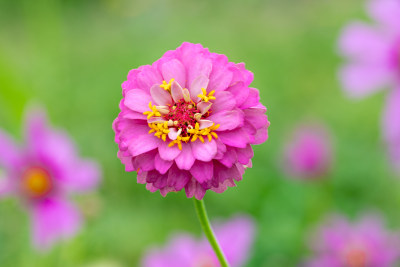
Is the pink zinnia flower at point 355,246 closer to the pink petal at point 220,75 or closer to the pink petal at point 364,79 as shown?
the pink petal at point 364,79

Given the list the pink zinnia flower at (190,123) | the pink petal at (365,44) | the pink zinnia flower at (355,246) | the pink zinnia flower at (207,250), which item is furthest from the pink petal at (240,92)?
the pink petal at (365,44)

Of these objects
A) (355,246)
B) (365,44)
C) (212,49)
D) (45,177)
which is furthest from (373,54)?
(212,49)

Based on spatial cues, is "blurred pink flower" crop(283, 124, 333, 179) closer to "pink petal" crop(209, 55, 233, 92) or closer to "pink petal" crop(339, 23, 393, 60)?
"pink petal" crop(339, 23, 393, 60)

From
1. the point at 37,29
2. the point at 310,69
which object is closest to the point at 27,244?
the point at 37,29

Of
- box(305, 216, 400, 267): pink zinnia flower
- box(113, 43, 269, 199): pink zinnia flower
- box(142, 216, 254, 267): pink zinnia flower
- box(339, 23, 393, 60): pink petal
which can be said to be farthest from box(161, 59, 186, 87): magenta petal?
box(339, 23, 393, 60): pink petal

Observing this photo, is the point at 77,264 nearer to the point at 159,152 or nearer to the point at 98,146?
the point at 98,146
